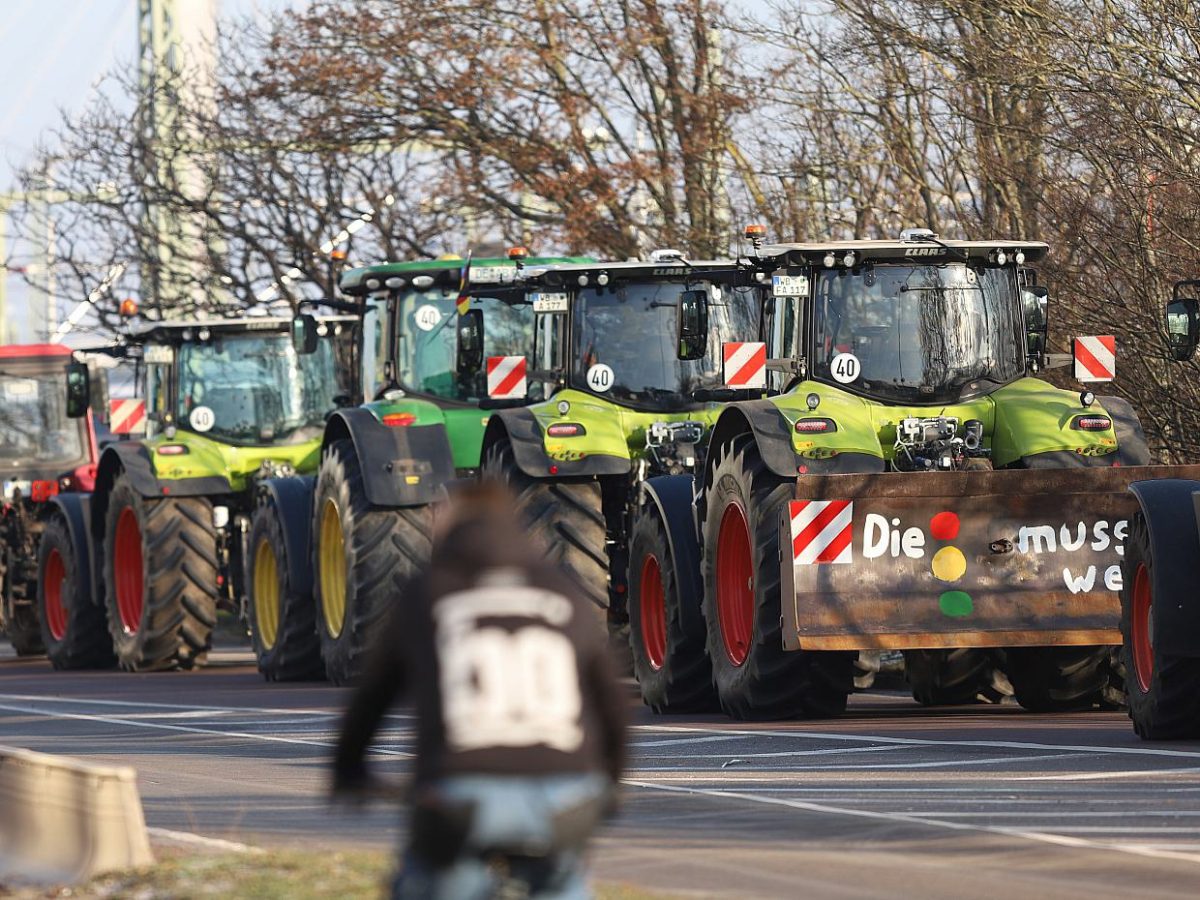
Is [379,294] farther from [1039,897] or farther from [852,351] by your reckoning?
[1039,897]

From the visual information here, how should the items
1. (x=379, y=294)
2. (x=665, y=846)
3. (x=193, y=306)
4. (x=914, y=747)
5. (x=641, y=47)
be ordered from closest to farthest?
(x=665, y=846)
(x=914, y=747)
(x=379, y=294)
(x=641, y=47)
(x=193, y=306)

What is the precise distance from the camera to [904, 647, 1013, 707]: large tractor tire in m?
16.4

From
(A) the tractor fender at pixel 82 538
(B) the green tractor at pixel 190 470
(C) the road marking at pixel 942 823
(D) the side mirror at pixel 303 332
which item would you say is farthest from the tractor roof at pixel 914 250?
(A) the tractor fender at pixel 82 538

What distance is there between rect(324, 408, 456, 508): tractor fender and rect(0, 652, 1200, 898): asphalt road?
2154 millimetres

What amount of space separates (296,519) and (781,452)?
286 inches

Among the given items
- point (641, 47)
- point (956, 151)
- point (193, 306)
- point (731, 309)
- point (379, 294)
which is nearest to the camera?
point (731, 309)

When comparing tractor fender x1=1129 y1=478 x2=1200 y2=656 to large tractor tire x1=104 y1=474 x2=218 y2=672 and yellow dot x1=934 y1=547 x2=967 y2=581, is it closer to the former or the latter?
yellow dot x1=934 y1=547 x2=967 y2=581

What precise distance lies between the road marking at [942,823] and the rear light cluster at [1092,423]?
4432mm

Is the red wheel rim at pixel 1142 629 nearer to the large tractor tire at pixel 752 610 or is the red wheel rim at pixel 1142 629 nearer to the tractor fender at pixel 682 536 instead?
the large tractor tire at pixel 752 610

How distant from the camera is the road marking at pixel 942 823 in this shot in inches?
368

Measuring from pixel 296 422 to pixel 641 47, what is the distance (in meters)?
7.91

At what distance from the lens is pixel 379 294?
20.9m

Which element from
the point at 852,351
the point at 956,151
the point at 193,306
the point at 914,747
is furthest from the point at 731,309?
the point at 193,306

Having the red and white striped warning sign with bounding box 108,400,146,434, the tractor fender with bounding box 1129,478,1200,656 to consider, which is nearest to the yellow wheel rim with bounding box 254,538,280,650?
the red and white striped warning sign with bounding box 108,400,146,434
